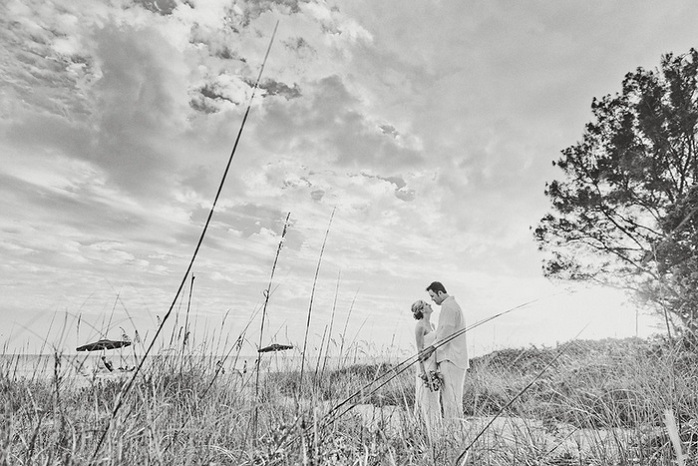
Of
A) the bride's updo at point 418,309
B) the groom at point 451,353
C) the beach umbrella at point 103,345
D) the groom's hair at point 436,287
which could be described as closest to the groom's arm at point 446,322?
the groom at point 451,353

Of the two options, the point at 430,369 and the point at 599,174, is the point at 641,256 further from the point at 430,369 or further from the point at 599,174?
the point at 430,369

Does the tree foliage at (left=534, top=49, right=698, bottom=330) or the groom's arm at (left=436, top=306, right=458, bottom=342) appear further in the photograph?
the tree foliage at (left=534, top=49, right=698, bottom=330)

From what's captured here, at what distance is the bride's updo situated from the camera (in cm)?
707

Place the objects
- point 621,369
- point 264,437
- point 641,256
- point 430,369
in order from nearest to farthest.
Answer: point 264,437 < point 430,369 < point 621,369 < point 641,256

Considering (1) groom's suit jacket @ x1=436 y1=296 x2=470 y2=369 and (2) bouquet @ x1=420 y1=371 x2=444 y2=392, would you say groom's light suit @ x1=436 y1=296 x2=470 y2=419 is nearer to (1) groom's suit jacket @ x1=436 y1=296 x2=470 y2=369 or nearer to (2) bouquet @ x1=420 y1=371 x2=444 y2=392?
(1) groom's suit jacket @ x1=436 y1=296 x2=470 y2=369

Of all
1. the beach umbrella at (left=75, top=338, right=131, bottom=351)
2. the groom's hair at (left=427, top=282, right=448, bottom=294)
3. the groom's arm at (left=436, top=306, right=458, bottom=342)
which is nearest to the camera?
the beach umbrella at (left=75, top=338, right=131, bottom=351)

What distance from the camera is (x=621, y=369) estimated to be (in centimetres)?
832

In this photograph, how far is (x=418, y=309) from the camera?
707 cm

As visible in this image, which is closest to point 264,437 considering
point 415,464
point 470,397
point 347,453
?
point 347,453

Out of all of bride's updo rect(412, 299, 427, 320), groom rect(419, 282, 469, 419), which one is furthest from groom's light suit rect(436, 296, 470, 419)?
bride's updo rect(412, 299, 427, 320)

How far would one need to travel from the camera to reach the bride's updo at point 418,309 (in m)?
7.07

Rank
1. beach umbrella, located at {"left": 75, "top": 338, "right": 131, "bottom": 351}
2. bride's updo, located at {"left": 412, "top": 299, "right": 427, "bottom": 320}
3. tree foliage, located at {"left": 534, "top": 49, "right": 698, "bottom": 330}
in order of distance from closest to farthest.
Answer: beach umbrella, located at {"left": 75, "top": 338, "right": 131, "bottom": 351}, bride's updo, located at {"left": 412, "top": 299, "right": 427, "bottom": 320}, tree foliage, located at {"left": 534, "top": 49, "right": 698, "bottom": 330}

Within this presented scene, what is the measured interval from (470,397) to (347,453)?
281 inches

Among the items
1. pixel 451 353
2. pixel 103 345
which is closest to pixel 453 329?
pixel 451 353
